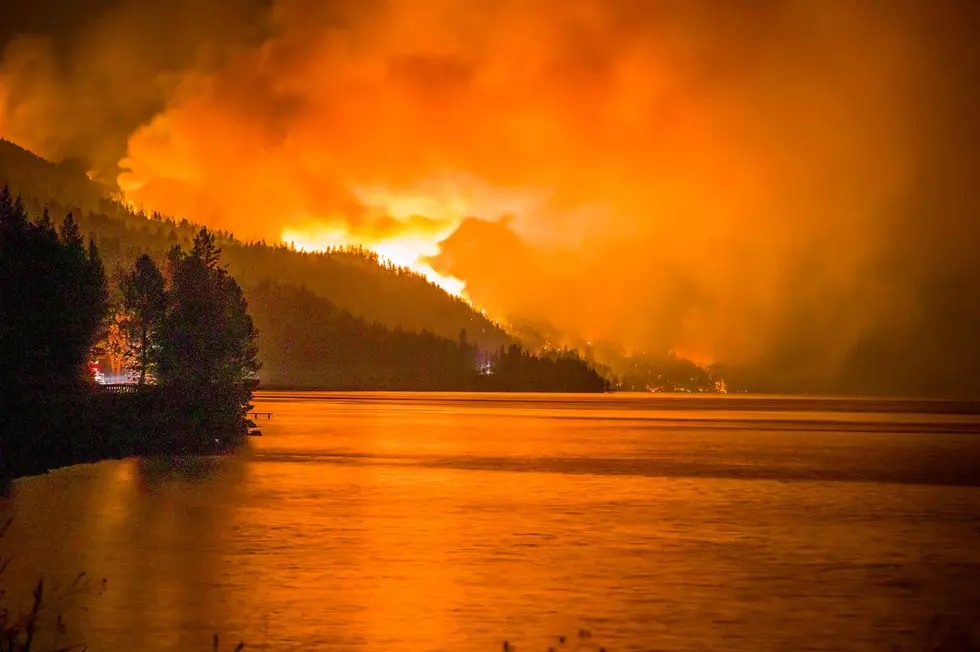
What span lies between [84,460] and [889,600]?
6976 cm

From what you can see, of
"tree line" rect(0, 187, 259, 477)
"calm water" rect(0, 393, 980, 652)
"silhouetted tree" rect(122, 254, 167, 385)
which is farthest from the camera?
"silhouetted tree" rect(122, 254, 167, 385)

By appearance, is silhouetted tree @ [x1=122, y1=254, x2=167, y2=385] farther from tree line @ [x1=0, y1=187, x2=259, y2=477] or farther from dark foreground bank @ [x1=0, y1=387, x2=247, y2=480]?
dark foreground bank @ [x1=0, y1=387, x2=247, y2=480]

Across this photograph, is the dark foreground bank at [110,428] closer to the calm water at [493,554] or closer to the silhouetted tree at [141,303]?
the calm water at [493,554]

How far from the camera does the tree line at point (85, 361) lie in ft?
275

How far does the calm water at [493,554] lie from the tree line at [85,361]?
534 cm

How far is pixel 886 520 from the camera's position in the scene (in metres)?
64.3

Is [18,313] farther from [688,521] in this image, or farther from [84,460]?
[688,521]

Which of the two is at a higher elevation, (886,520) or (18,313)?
(18,313)

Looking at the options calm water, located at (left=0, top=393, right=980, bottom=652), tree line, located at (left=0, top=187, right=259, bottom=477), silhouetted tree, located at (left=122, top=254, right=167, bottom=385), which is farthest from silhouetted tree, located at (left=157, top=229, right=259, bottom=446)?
silhouetted tree, located at (left=122, top=254, right=167, bottom=385)

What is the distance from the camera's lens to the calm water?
33.9 meters

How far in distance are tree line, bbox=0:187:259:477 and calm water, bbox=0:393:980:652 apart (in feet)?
17.5

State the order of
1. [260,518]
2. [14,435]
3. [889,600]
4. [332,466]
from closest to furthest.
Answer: [889,600], [260,518], [14,435], [332,466]

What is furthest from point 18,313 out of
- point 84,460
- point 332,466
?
point 332,466

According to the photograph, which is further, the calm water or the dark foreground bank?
the dark foreground bank
